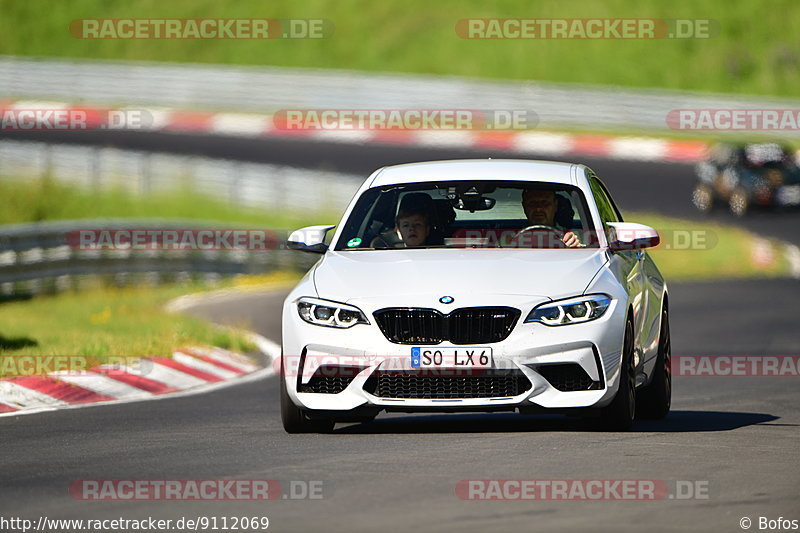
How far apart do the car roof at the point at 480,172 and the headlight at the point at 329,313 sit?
1.38 meters

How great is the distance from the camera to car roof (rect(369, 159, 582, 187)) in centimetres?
1080

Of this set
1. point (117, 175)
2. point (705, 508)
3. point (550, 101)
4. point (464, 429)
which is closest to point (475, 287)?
point (464, 429)

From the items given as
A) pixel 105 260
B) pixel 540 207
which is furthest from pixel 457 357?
pixel 105 260

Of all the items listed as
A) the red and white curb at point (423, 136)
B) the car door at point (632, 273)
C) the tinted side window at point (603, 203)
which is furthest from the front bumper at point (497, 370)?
the red and white curb at point (423, 136)

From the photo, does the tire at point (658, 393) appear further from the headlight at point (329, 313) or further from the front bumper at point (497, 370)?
the headlight at point (329, 313)

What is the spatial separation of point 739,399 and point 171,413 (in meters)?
3.97

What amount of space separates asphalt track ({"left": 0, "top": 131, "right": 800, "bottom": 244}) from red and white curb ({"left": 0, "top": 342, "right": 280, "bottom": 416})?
62.2 feet

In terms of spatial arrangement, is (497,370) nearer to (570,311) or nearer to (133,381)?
(570,311)

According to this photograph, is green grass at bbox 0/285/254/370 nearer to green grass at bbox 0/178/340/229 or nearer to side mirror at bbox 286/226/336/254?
side mirror at bbox 286/226/336/254

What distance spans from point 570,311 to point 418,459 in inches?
52.6

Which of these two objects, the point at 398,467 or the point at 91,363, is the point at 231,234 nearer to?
the point at 91,363

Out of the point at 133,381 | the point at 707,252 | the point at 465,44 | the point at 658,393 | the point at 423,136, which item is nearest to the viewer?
the point at 658,393

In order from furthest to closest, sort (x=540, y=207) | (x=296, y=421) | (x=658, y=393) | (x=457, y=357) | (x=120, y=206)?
(x=120, y=206), (x=658, y=393), (x=540, y=207), (x=296, y=421), (x=457, y=357)

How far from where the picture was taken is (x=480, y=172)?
10.9 meters
